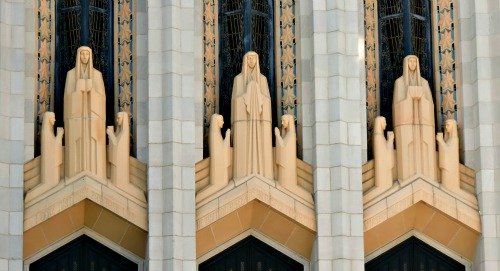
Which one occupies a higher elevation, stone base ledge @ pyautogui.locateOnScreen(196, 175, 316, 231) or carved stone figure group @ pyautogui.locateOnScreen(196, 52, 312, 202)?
carved stone figure group @ pyautogui.locateOnScreen(196, 52, 312, 202)

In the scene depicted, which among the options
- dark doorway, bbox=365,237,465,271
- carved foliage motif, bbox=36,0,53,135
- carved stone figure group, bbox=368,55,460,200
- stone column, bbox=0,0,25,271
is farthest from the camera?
dark doorway, bbox=365,237,465,271

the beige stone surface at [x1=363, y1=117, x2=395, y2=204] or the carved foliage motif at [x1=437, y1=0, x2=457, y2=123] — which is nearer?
the beige stone surface at [x1=363, y1=117, x2=395, y2=204]

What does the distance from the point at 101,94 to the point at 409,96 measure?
5.44 metres

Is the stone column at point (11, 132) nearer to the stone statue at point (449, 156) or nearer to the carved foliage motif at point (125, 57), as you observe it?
the carved foliage motif at point (125, 57)

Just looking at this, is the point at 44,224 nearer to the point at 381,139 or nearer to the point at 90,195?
the point at 90,195

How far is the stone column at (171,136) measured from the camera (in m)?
34.8

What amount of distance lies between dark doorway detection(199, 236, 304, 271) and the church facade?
0.02 m

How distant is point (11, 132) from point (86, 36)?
249 centimetres

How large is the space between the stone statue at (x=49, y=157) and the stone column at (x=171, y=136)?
5.17 feet

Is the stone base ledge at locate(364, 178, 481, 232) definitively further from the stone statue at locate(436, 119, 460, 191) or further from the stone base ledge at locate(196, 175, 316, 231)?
the stone base ledge at locate(196, 175, 316, 231)

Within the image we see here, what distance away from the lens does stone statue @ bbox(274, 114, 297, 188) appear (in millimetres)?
35562

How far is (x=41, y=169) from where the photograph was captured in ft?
115

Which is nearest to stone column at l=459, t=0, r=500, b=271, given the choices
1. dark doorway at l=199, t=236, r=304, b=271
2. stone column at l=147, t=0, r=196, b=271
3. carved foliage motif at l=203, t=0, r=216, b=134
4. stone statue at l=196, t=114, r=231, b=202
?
dark doorway at l=199, t=236, r=304, b=271

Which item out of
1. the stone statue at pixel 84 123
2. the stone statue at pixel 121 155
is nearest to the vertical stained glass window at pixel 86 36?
the stone statue at pixel 84 123
